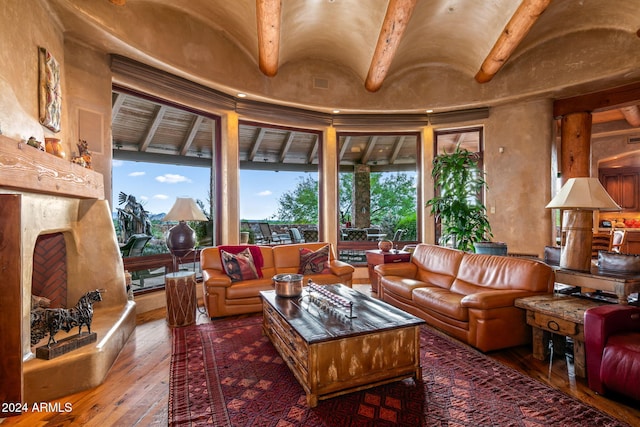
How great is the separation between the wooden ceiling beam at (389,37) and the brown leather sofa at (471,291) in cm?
278

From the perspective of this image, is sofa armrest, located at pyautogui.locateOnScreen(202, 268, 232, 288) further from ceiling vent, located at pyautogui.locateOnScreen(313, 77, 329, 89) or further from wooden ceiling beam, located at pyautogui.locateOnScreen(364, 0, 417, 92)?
wooden ceiling beam, located at pyautogui.locateOnScreen(364, 0, 417, 92)

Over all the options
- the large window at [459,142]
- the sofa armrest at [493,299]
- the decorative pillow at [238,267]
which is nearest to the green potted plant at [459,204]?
the large window at [459,142]

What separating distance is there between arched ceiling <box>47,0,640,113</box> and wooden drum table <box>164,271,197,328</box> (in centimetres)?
268

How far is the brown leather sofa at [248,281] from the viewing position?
372 cm

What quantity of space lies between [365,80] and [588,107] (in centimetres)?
349

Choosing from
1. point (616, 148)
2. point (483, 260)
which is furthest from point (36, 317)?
point (616, 148)

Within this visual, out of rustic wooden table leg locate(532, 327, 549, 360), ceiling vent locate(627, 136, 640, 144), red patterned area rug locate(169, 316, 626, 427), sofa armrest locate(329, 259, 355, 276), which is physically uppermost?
ceiling vent locate(627, 136, 640, 144)

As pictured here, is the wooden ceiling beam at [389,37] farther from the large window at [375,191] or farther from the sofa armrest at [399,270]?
the sofa armrest at [399,270]

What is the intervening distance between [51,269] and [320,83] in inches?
179

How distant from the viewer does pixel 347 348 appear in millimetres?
2096

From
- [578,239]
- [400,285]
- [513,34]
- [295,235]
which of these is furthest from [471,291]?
[295,235]

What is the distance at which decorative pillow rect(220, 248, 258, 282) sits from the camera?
399 centimetres

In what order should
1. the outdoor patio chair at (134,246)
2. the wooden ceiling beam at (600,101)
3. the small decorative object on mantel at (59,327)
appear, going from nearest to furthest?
the small decorative object on mantel at (59,327), the outdoor patio chair at (134,246), the wooden ceiling beam at (600,101)

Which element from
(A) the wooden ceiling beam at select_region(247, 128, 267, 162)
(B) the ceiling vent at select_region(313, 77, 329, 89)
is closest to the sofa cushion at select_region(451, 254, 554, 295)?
(B) the ceiling vent at select_region(313, 77, 329, 89)
